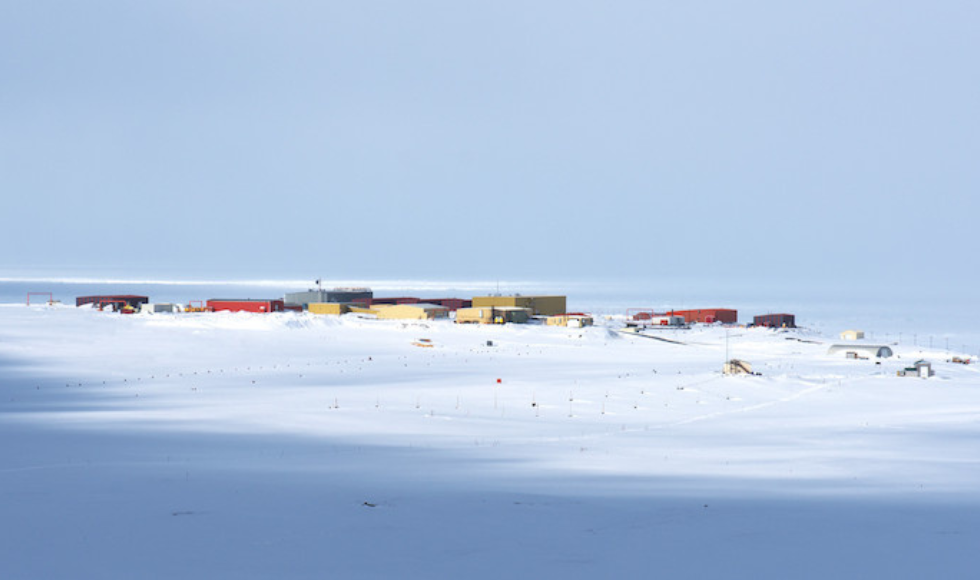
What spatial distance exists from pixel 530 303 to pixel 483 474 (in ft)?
254

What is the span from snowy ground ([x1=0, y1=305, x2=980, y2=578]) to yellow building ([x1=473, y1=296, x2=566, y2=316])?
47.5 metres

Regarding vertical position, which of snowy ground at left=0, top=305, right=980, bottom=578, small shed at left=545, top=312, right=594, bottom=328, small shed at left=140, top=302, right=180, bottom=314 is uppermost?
small shed at left=140, top=302, right=180, bottom=314

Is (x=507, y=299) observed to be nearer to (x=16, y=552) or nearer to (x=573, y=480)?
(x=573, y=480)

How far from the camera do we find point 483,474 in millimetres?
20672

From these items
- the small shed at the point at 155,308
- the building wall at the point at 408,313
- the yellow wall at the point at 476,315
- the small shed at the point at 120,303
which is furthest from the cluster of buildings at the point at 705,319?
the small shed at the point at 120,303

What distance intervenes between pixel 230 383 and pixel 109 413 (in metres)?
11.6

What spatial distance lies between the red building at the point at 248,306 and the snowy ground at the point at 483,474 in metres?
41.2

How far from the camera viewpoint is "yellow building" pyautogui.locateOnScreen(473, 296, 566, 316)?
9719cm

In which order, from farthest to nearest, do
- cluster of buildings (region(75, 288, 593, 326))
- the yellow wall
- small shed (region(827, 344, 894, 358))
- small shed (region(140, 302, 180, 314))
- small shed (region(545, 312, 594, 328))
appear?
cluster of buildings (region(75, 288, 593, 326)) < small shed (region(140, 302, 180, 314)) < small shed (region(545, 312, 594, 328)) < the yellow wall < small shed (region(827, 344, 894, 358))

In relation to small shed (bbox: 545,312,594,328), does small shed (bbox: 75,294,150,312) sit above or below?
above

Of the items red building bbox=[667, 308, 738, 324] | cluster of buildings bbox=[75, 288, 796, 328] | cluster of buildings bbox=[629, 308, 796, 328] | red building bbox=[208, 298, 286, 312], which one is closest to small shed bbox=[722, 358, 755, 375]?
cluster of buildings bbox=[75, 288, 796, 328]

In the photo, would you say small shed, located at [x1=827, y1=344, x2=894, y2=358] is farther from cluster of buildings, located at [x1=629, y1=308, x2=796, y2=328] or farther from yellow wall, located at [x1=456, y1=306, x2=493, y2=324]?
cluster of buildings, located at [x1=629, y1=308, x2=796, y2=328]

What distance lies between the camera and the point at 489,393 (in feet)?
129

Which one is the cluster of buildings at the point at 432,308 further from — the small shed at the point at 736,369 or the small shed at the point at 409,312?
the small shed at the point at 736,369
